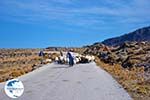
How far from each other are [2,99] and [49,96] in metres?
1.96

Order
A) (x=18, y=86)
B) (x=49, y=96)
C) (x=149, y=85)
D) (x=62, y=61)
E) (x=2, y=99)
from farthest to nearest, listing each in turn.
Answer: (x=62, y=61) → (x=149, y=85) → (x=49, y=96) → (x=2, y=99) → (x=18, y=86)

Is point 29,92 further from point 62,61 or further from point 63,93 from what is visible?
point 62,61

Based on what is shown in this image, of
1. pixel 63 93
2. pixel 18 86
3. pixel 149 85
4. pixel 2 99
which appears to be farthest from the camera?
pixel 149 85

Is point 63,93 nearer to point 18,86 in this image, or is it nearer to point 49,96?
point 49,96

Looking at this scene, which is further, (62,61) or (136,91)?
(62,61)

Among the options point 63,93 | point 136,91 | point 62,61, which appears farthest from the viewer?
point 62,61

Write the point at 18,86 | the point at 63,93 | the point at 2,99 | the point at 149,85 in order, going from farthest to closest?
1. the point at 149,85
2. the point at 63,93
3. the point at 2,99
4. the point at 18,86

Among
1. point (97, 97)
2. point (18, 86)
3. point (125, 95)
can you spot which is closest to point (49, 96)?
point (97, 97)

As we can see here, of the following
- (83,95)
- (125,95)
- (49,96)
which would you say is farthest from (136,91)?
(49,96)

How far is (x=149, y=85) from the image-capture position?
20.9 m

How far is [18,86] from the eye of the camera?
33.6 ft

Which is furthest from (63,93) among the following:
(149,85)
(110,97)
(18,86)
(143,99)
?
(18,86)

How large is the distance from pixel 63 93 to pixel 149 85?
5635 millimetres

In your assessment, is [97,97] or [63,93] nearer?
[97,97]
